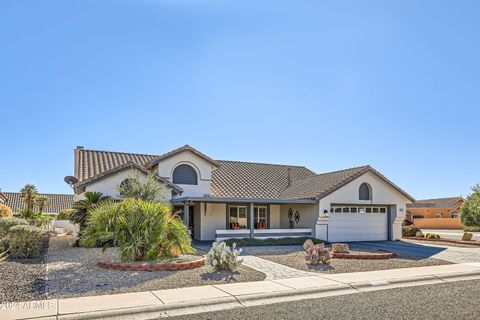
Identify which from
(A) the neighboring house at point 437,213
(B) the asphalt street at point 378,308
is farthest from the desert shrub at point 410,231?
(A) the neighboring house at point 437,213

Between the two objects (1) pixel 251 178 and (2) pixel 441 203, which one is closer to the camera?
(1) pixel 251 178

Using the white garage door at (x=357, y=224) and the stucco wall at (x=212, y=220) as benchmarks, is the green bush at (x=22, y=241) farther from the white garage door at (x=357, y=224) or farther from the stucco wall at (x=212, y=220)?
the white garage door at (x=357, y=224)

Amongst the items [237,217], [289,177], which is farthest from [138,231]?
[289,177]

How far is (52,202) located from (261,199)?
43.5 metres

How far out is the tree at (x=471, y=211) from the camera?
33.3 metres

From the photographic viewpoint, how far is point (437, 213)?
5197 cm

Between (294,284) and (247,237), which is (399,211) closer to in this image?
(247,237)

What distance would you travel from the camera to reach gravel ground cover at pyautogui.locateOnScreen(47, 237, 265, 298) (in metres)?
9.32

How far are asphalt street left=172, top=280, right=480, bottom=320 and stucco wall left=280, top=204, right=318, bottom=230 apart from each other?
14006mm

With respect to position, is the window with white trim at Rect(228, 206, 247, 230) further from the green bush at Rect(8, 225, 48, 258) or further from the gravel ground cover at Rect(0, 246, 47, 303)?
the gravel ground cover at Rect(0, 246, 47, 303)

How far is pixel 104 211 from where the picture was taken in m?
13.4

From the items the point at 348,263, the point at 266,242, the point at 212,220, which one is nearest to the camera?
the point at 348,263

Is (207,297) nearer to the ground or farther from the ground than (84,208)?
nearer to the ground

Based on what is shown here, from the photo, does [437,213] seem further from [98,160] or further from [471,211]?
[98,160]
